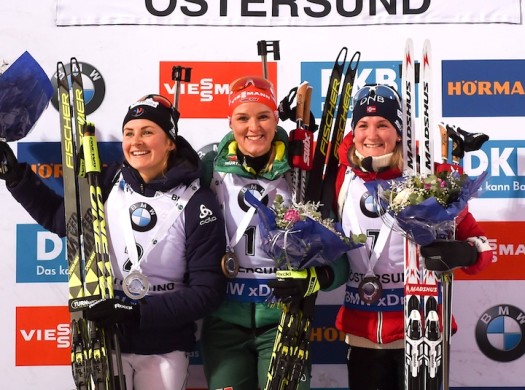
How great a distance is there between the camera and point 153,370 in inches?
125

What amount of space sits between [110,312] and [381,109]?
57.1 inches

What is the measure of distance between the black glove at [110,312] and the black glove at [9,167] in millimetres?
777

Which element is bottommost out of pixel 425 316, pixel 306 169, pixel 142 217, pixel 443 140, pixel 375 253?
pixel 425 316

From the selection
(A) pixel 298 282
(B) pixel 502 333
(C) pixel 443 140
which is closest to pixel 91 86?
(A) pixel 298 282

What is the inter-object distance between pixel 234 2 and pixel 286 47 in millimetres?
375

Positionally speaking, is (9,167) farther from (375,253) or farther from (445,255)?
(445,255)

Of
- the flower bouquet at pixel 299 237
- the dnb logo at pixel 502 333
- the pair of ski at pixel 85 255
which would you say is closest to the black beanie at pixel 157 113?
the pair of ski at pixel 85 255

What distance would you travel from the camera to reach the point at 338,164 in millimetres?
3471

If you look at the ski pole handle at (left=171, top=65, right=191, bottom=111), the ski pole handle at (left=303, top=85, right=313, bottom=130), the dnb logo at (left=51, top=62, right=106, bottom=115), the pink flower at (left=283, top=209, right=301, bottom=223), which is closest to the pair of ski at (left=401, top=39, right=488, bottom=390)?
the pink flower at (left=283, top=209, right=301, bottom=223)

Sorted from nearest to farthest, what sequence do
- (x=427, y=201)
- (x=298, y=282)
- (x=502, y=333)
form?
(x=427, y=201)
(x=298, y=282)
(x=502, y=333)

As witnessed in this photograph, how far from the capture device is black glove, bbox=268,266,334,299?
9.68ft

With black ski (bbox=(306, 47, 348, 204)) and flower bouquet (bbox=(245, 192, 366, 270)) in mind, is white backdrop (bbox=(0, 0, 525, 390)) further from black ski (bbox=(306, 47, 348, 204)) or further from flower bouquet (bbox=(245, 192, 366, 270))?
flower bouquet (bbox=(245, 192, 366, 270))

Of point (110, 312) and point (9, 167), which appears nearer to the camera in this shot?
point (110, 312)

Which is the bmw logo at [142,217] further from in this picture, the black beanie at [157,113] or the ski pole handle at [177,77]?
the ski pole handle at [177,77]
